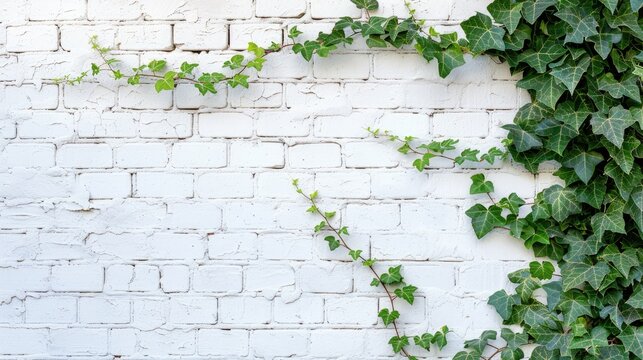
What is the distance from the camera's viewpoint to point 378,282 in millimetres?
1897

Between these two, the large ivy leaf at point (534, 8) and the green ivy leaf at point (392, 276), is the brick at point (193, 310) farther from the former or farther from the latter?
the large ivy leaf at point (534, 8)

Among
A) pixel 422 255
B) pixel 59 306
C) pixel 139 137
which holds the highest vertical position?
pixel 139 137

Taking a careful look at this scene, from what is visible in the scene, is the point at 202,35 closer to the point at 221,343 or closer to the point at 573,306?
the point at 221,343

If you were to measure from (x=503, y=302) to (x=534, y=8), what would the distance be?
80 centimetres

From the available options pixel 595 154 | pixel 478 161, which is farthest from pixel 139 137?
pixel 595 154

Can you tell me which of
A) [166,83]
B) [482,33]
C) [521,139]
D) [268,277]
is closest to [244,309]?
[268,277]

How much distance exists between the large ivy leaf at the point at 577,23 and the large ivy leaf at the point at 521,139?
0.85 ft

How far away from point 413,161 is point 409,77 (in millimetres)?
235

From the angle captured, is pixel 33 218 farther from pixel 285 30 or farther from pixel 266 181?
pixel 285 30

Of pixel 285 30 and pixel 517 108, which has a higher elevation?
pixel 285 30

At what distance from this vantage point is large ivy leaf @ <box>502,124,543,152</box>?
1856 millimetres

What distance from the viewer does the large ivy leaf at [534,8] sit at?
1808 mm

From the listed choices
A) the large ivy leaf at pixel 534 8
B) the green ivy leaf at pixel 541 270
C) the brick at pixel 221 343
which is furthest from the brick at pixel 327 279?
the large ivy leaf at pixel 534 8

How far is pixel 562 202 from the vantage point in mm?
1854
